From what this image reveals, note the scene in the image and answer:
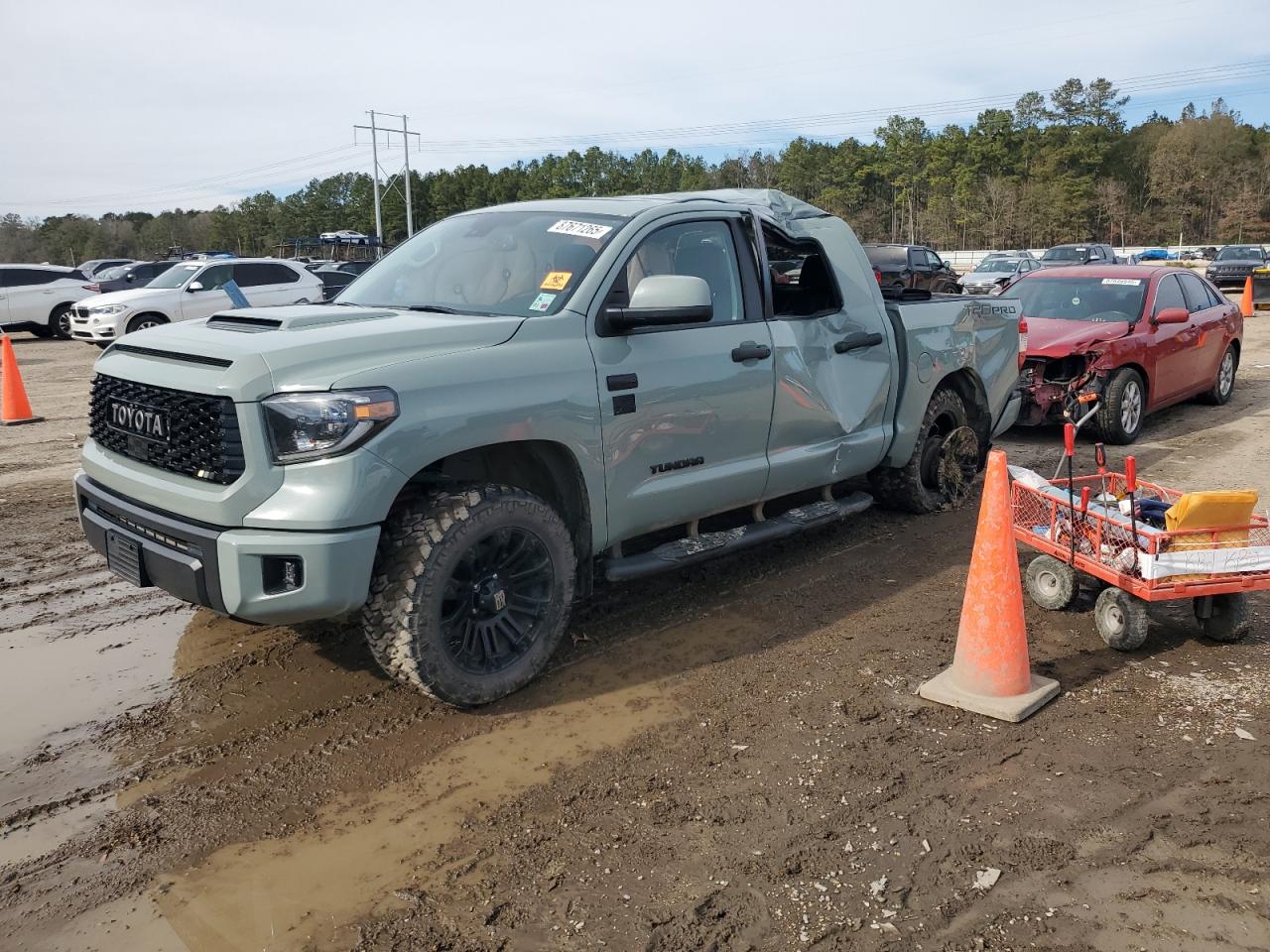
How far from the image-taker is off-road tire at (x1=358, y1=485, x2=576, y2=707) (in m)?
3.74

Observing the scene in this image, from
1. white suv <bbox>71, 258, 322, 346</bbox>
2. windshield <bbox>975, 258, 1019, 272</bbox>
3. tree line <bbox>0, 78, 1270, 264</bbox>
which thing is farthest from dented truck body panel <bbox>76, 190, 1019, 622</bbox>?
tree line <bbox>0, 78, 1270, 264</bbox>

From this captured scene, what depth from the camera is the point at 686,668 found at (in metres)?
4.48

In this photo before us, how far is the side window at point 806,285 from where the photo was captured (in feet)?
18.7

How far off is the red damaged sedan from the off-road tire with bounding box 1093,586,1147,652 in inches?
156

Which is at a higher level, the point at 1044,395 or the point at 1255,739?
the point at 1044,395

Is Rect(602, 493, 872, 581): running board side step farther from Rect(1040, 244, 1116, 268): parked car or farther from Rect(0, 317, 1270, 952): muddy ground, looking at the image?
Rect(1040, 244, 1116, 268): parked car

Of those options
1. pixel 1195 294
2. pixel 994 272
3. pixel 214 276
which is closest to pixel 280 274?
pixel 214 276

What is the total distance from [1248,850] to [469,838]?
7.92 ft

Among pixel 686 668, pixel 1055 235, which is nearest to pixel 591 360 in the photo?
pixel 686 668

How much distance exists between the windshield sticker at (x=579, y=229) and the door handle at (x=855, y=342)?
159cm

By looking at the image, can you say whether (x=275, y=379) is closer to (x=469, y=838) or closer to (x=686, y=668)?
(x=469, y=838)

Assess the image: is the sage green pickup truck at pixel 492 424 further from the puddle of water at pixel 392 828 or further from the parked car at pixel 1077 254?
the parked car at pixel 1077 254

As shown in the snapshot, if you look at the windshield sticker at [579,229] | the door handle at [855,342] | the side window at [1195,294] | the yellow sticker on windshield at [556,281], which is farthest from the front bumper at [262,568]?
the side window at [1195,294]

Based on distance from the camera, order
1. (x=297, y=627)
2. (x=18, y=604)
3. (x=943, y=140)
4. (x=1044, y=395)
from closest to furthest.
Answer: (x=297, y=627)
(x=18, y=604)
(x=1044, y=395)
(x=943, y=140)
